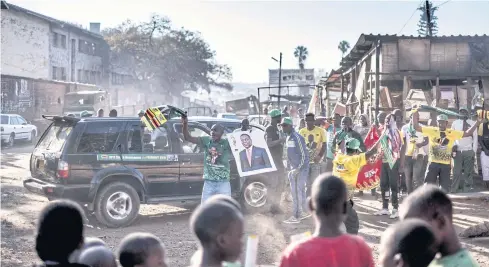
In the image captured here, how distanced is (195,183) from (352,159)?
3278 mm

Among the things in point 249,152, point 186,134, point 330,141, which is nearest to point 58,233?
point 186,134

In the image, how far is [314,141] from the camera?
10.4m

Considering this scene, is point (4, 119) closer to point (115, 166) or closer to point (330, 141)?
point (330, 141)

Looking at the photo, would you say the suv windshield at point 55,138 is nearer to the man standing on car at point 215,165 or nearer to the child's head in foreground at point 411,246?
the man standing on car at point 215,165

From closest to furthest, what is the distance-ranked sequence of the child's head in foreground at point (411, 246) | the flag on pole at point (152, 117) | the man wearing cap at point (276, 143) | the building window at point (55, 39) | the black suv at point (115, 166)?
the child's head in foreground at point (411, 246), the flag on pole at point (152, 117), the black suv at point (115, 166), the man wearing cap at point (276, 143), the building window at point (55, 39)

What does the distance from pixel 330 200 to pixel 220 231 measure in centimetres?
69

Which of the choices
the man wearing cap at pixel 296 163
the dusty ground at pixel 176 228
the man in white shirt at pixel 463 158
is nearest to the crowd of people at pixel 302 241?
the dusty ground at pixel 176 228

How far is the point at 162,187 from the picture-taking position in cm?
929

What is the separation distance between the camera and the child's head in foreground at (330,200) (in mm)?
3068

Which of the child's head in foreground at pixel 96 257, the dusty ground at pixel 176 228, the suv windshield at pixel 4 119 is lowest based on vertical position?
the dusty ground at pixel 176 228

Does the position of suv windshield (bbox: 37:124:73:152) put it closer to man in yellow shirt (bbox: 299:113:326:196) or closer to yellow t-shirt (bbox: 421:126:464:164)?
man in yellow shirt (bbox: 299:113:326:196)

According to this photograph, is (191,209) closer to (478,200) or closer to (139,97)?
(478,200)

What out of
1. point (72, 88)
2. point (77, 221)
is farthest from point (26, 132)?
point (77, 221)

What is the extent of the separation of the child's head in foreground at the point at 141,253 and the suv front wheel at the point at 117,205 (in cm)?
600
